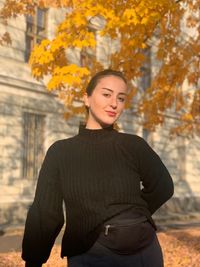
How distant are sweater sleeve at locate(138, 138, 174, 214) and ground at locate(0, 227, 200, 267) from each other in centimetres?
535

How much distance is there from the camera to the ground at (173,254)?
297 inches

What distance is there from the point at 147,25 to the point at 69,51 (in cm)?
1035

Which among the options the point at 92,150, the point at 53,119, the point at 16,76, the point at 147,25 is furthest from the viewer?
the point at 53,119

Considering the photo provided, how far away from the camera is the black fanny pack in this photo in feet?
6.51

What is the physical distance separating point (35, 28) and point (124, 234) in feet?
51.0

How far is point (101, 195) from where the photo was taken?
2.03 m

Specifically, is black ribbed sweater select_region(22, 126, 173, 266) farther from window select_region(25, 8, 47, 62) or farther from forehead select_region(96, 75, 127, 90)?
window select_region(25, 8, 47, 62)

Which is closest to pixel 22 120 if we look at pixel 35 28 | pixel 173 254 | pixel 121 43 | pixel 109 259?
pixel 35 28

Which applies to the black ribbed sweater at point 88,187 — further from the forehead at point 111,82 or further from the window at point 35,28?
the window at point 35,28

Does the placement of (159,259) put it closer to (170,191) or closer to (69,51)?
(170,191)

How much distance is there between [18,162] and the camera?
15352mm

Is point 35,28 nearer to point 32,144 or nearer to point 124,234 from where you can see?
point 32,144

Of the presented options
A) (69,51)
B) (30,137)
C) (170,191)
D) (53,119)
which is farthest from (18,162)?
(170,191)

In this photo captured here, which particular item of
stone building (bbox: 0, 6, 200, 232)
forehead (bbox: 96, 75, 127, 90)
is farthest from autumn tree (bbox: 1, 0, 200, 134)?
forehead (bbox: 96, 75, 127, 90)
